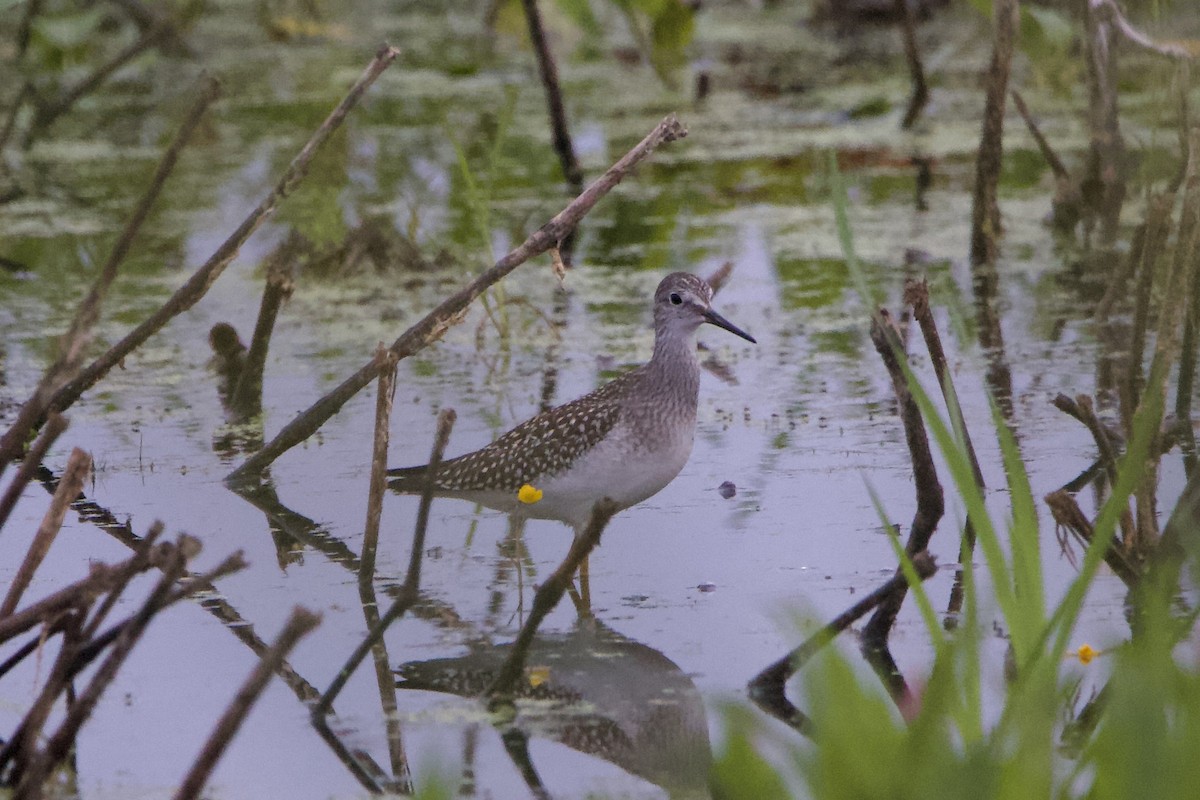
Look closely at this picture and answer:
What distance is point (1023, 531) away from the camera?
3045mm

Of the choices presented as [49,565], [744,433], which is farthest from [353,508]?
[744,433]

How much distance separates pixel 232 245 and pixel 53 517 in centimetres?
157

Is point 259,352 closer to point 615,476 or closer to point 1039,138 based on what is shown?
point 615,476

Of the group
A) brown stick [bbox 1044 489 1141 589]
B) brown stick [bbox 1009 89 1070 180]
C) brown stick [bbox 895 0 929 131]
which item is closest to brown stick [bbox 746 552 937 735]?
brown stick [bbox 1044 489 1141 589]

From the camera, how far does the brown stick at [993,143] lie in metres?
7.26

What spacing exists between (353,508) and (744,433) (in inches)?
54.6

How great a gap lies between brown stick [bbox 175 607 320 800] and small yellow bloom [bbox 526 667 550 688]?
51.6 inches

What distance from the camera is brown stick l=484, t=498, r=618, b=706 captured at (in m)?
3.27

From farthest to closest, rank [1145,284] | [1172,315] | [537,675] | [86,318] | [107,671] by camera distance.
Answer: [1145,284], [1172,315], [537,675], [86,318], [107,671]

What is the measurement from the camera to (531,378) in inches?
268

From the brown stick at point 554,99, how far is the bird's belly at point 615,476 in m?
4.73

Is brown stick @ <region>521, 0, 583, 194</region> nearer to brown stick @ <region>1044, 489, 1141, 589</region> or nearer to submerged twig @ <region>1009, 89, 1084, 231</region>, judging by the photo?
submerged twig @ <region>1009, 89, 1084, 231</region>

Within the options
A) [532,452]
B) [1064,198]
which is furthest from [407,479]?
[1064,198]

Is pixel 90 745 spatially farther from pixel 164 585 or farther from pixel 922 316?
pixel 922 316
